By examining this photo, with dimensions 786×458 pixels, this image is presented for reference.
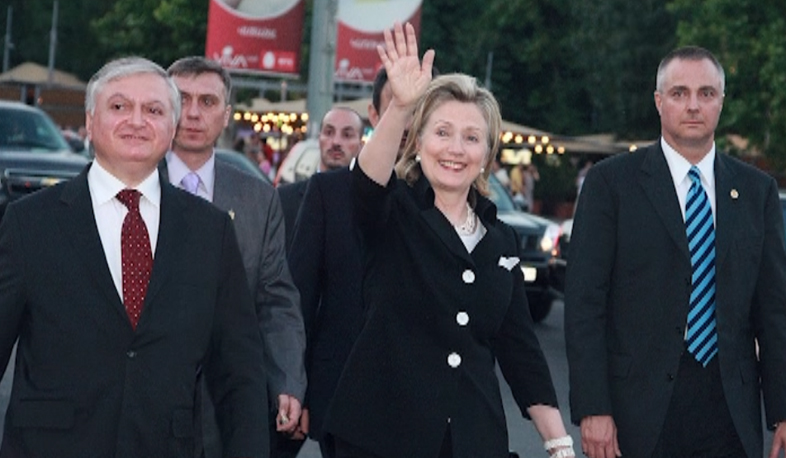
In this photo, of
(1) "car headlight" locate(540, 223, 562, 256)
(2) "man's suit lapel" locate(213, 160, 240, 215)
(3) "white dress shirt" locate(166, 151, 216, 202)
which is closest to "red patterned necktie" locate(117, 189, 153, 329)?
(2) "man's suit lapel" locate(213, 160, 240, 215)

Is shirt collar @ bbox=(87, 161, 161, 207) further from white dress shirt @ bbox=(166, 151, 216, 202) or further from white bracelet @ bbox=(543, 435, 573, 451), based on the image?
white dress shirt @ bbox=(166, 151, 216, 202)

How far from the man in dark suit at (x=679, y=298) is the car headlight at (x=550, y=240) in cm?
1401

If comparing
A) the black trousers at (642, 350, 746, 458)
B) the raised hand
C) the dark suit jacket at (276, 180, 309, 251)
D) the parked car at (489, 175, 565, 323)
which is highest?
the raised hand

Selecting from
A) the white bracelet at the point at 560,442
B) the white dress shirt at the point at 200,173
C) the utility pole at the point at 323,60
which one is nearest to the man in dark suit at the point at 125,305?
the white bracelet at the point at 560,442

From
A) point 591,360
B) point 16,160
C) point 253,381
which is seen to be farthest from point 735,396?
point 16,160

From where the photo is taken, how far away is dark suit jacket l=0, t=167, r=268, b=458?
5.14 meters

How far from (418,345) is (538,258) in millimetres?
15288

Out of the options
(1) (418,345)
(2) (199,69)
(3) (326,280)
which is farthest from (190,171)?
(1) (418,345)

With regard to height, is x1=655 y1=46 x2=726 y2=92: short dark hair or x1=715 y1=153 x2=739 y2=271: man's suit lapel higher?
x1=655 y1=46 x2=726 y2=92: short dark hair

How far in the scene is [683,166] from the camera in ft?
23.9

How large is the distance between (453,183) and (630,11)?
6171 cm

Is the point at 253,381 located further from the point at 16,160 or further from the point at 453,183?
the point at 16,160

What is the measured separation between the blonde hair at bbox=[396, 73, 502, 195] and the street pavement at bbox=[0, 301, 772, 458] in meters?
1.40

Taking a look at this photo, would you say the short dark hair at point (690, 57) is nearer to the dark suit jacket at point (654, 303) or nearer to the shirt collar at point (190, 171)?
the dark suit jacket at point (654, 303)
